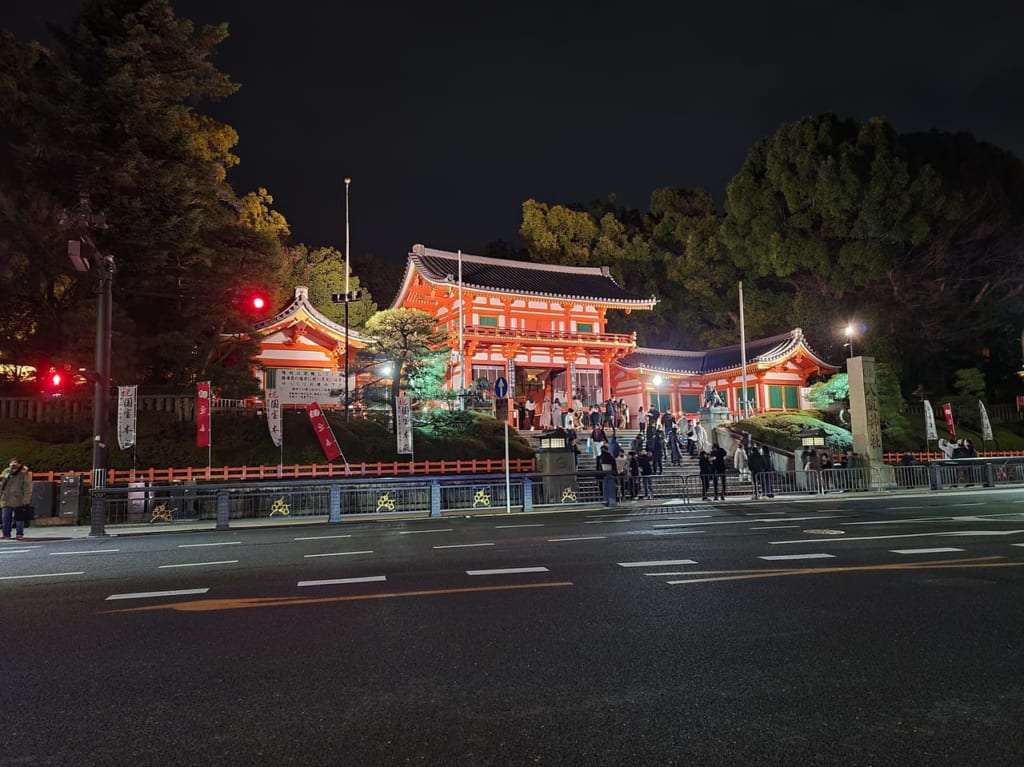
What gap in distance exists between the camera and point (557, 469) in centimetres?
2147

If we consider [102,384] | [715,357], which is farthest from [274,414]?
[715,357]

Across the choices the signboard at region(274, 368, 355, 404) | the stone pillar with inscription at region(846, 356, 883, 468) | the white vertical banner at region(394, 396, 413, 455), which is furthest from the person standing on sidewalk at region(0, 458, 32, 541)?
the stone pillar with inscription at region(846, 356, 883, 468)

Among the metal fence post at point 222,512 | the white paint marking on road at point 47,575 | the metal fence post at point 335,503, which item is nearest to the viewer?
the white paint marking on road at point 47,575

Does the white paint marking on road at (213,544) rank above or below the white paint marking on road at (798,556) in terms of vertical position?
above

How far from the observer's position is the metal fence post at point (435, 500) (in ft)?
55.0

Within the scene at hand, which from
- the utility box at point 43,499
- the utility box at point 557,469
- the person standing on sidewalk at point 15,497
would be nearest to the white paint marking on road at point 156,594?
the person standing on sidewalk at point 15,497

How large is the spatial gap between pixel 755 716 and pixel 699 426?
2793 centimetres

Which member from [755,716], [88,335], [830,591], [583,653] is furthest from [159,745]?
[88,335]

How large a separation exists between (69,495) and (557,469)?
13.9 meters

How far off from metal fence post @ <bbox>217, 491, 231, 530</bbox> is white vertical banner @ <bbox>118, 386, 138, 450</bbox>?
6.37m

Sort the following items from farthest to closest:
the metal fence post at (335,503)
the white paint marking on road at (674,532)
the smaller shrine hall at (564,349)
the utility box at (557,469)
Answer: the smaller shrine hall at (564,349) < the utility box at (557,469) < the metal fence post at (335,503) < the white paint marking on road at (674,532)

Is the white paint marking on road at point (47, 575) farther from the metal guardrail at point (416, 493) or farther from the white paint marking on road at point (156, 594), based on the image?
the metal guardrail at point (416, 493)

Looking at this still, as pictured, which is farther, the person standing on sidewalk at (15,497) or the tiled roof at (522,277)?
the tiled roof at (522,277)

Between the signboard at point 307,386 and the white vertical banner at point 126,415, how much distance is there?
6189 mm
